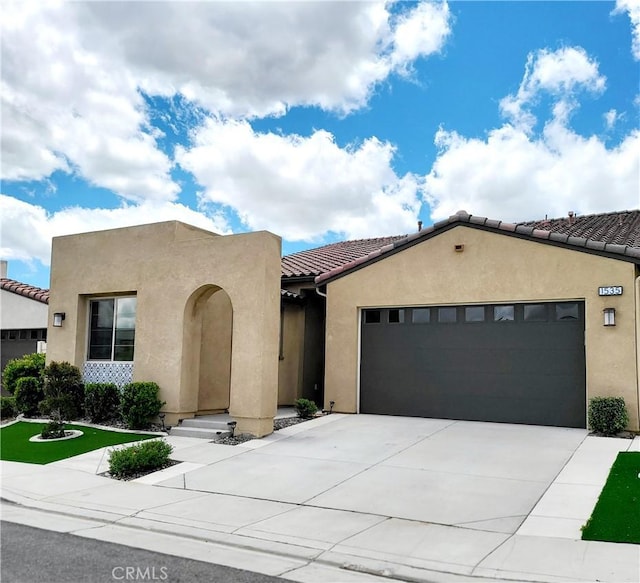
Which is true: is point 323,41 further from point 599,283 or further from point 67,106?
point 599,283

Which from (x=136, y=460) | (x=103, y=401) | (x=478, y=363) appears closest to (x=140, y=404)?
(x=103, y=401)

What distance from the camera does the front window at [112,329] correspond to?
14.1 meters

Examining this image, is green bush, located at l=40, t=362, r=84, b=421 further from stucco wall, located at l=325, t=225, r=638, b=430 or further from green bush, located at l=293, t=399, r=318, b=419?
stucco wall, located at l=325, t=225, r=638, b=430

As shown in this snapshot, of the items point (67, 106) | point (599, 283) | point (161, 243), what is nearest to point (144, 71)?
point (67, 106)

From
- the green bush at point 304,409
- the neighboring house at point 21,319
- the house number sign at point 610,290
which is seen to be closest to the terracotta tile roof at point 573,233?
the house number sign at point 610,290

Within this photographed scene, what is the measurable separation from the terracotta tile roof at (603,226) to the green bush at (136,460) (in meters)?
10.6

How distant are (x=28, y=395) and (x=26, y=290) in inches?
267

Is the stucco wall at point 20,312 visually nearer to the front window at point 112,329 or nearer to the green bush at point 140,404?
the front window at point 112,329

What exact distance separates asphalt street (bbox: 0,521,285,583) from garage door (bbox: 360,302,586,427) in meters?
9.27

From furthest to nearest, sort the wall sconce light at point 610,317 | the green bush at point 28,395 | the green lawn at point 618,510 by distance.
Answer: the green bush at point 28,395
the wall sconce light at point 610,317
the green lawn at point 618,510

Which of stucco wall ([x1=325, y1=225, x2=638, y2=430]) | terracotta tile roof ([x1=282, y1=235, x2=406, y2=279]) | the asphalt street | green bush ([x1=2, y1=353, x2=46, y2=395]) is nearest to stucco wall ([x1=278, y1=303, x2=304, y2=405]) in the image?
terracotta tile roof ([x1=282, y1=235, x2=406, y2=279])

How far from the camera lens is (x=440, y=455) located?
32.6ft

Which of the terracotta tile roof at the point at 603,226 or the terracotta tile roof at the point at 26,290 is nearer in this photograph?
the terracotta tile roof at the point at 603,226

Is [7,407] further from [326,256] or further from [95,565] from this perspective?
[95,565]
